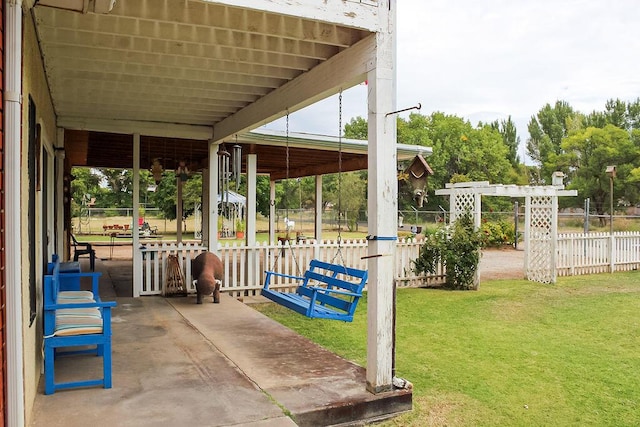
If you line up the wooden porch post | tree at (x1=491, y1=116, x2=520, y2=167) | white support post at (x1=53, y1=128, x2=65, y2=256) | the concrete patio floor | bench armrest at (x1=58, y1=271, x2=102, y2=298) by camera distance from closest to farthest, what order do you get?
the concrete patio floor
bench armrest at (x1=58, y1=271, x2=102, y2=298)
white support post at (x1=53, y1=128, x2=65, y2=256)
the wooden porch post
tree at (x1=491, y1=116, x2=520, y2=167)

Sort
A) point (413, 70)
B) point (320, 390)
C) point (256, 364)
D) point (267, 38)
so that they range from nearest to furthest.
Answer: point (320, 390) < point (267, 38) < point (256, 364) < point (413, 70)

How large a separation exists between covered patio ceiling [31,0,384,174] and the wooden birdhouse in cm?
205

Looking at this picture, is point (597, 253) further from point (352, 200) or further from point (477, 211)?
point (352, 200)

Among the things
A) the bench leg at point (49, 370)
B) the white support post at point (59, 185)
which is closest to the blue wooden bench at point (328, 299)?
the bench leg at point (49, 370)

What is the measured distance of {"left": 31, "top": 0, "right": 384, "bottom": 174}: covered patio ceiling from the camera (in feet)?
12.1

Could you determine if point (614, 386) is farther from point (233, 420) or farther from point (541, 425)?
point (233, 420)

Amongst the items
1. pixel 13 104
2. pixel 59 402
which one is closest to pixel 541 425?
pixel 59 402

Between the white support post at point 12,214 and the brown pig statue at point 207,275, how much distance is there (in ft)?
14.8

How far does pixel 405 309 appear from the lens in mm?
7980

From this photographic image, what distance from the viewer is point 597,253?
1270 centimetres

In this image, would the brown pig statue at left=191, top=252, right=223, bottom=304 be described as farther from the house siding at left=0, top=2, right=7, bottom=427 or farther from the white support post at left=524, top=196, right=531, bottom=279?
the white support post at left=524, top=196, right=531, bottom=279

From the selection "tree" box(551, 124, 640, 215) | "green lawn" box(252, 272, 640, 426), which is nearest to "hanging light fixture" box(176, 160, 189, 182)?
"green lawn" box(252, 272, 640, 426)

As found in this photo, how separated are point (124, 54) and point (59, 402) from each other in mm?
2864

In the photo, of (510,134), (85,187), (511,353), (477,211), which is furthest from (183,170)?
(510,134)
